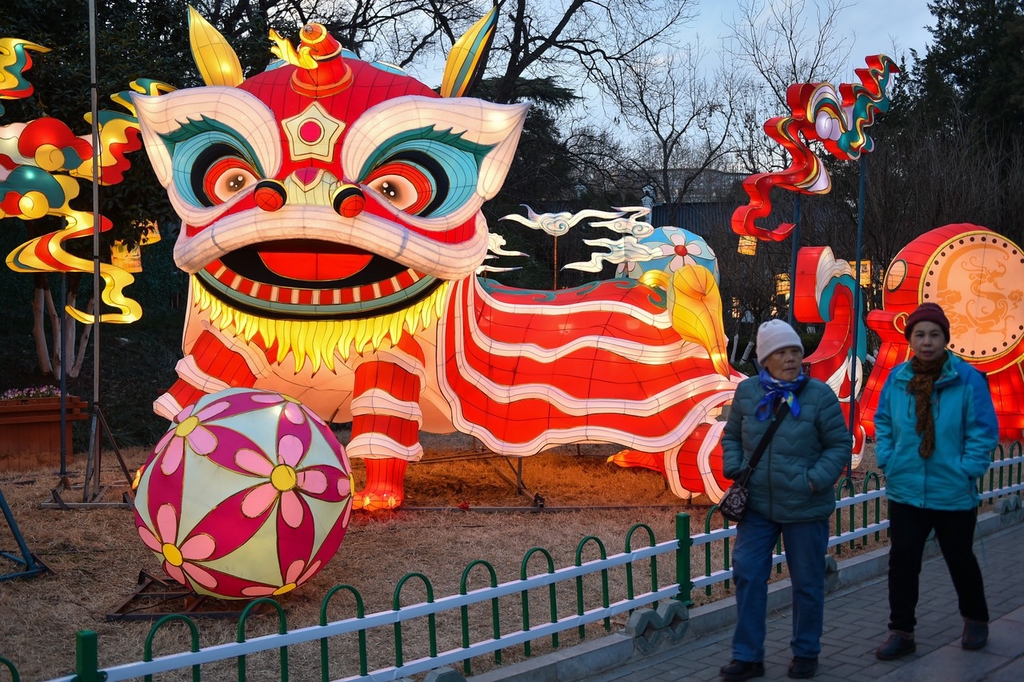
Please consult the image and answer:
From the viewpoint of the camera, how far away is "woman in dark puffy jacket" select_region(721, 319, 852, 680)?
3.75 meters

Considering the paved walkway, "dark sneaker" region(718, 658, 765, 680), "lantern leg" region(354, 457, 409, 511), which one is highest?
"lantern leg" region(354, 457, 409, 511)

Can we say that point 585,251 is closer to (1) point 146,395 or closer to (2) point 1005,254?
(1) point 146,395

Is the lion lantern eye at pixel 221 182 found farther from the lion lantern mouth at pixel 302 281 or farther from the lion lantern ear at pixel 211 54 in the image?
the lion lantern ear at pixel 211 54

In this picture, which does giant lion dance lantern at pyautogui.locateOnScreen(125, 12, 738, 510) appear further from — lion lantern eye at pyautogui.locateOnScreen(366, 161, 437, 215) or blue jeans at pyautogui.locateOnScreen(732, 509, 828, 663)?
blue jeans at pyautogui.locateOnScreen(732, 509, 828, 663)

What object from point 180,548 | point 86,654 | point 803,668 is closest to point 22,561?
point 180,548

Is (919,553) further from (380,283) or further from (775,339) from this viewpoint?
(380,283)

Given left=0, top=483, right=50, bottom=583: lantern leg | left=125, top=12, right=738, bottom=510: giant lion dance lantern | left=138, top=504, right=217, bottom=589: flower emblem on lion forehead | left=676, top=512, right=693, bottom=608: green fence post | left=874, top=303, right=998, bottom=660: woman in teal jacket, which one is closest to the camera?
left=874, top=303, right=998, bottom=660: woman in teal jacket

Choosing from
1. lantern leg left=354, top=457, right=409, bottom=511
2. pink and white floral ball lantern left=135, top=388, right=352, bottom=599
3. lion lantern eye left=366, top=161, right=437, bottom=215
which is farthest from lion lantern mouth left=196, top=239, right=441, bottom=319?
pink and white floral ball lantern left=135, top=388, right=352, bottom=599

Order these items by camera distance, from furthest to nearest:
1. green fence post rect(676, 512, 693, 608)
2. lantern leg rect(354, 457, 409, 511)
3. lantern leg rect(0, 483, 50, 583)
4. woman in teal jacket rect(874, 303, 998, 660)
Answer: lantern leg rect(354, 457, 409, 511) → lantern leg rect(0, 483, 50, 583) → green fence post rect(676, 512, 693, 608) → woman in teal jacket rect(874, 303, 998, 660)

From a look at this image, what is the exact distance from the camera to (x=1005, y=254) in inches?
376

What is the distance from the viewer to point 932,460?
4.03 m

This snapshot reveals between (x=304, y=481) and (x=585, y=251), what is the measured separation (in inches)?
640

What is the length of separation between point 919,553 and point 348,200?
3676mm

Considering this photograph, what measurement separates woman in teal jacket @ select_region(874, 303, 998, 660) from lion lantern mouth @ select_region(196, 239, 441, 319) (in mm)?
3342
